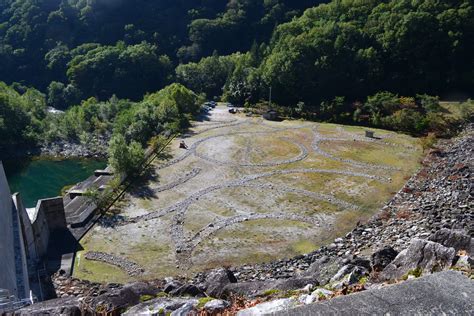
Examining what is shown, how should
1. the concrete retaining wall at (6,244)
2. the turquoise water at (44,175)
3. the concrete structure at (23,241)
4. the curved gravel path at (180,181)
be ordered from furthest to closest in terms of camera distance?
the turquoise water at (44,175) → the curved gravel path at (180,181) → the concrete structure at (23,241) → the concrete retaining wall at (6,244)

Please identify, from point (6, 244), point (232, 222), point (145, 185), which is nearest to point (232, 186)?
point (232, 222)

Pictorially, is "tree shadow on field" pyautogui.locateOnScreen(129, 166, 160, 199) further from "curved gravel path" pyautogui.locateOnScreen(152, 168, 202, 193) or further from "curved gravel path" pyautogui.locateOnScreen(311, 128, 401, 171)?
"curved gravel path" pyautogui.locateOnScreen(311, 128, 401, 171)

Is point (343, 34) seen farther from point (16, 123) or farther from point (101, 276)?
point (101, 276)

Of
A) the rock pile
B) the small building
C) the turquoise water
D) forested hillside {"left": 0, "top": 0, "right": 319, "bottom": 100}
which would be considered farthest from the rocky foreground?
forested hillside {"left": 0, "top": 0, "right": 319, "bottom": 100}

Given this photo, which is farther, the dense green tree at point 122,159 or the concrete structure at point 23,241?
the dense green tree at point 122,159

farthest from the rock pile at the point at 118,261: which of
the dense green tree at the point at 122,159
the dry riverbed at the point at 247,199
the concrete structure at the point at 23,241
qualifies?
the dense green tree at the point at 122,159

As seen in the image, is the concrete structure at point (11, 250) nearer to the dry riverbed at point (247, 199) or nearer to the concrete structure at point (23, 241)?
the concrete structure at point (23, 241)
